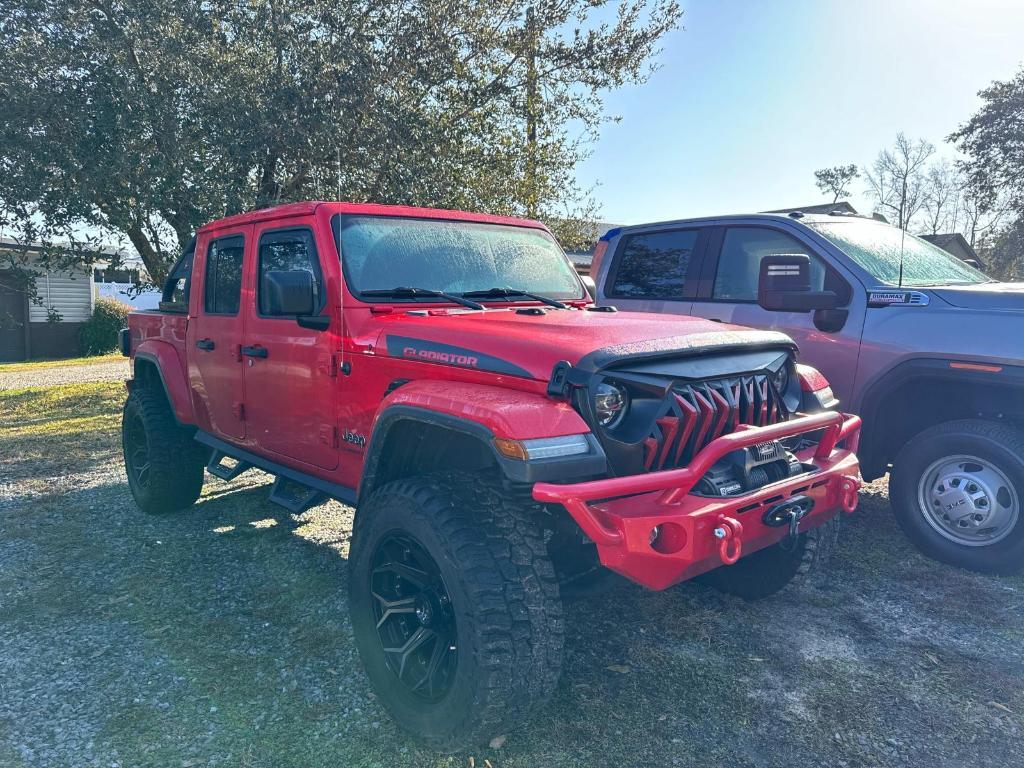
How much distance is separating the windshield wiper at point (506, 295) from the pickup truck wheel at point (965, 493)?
2.36 m

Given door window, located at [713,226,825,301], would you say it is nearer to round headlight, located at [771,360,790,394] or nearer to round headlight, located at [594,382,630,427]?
round headlight, located at [771,360,790,394]

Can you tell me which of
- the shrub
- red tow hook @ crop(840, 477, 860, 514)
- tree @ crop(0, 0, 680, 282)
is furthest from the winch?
the shrub

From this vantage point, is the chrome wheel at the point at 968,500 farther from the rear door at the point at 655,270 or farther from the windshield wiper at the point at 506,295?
the windshield wiper at the point at 506,295

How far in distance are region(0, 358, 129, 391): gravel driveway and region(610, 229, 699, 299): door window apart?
11753 millimetres

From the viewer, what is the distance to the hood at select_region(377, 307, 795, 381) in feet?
8.57

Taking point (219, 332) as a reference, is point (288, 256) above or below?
above

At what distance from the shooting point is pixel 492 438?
2.38 metres

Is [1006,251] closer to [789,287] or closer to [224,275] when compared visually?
[789,287]

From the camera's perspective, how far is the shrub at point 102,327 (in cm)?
2109

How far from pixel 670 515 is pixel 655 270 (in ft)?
12.4

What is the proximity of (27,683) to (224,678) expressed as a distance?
0.83 metres

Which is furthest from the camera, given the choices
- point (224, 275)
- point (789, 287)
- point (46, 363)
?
point (46, 363)

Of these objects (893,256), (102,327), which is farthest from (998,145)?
(102,327)

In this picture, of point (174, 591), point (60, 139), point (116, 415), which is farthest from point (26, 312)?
point (174, 591)
